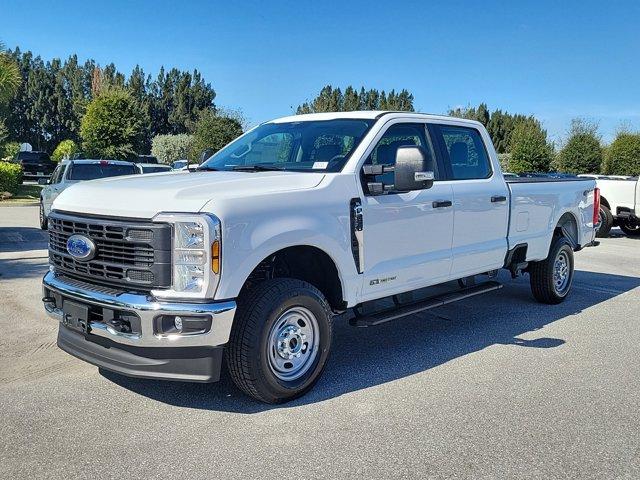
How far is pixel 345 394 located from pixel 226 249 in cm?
150

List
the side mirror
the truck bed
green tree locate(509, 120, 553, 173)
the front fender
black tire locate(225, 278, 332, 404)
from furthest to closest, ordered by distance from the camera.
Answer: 1. green tree locate(509, 120, 553, 173)
2. the truck bed
3. the side mirror
4. black tire locate(225, 278, 332, 404)
5. the front fender

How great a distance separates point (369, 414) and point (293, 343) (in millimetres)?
738

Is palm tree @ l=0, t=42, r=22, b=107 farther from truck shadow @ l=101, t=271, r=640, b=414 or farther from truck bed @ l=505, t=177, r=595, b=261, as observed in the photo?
truck bed @ l=505, t=177, r=595, b=261

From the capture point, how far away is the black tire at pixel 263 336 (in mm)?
4027

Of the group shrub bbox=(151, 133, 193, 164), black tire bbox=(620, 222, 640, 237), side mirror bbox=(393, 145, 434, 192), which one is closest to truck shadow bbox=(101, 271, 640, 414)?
side mirror bbox=(393, 145, 434, 192)

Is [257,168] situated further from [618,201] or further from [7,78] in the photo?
[7,78]

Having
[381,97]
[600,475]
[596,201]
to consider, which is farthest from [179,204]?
[381,97]

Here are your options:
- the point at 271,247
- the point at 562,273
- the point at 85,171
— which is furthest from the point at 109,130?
the point at 271,247

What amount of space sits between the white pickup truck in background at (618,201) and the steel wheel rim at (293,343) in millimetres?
12322

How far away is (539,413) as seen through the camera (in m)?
4.23

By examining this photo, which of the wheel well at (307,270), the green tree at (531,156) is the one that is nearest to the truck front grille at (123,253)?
the wheel well at (307,270)

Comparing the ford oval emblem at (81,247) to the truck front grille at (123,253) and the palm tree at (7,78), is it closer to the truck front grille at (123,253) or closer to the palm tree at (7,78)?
the truck front grille at (123,253)

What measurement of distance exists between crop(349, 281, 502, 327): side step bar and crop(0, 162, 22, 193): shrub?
2095 cm

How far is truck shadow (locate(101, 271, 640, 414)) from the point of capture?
14.6 ft
